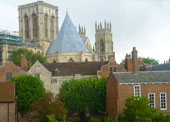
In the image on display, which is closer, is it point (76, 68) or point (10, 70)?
point (10, 70)

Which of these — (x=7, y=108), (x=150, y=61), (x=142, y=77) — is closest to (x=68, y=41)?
(x=150, y=61)

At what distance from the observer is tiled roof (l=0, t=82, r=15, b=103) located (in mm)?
46547

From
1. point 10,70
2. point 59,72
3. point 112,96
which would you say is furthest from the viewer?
point 10,70

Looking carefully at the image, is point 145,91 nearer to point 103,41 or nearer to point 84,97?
point 84,97

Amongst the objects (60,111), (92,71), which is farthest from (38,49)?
(60,111)

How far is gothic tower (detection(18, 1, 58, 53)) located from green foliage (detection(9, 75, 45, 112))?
224 feet

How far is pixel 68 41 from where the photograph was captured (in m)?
95.1

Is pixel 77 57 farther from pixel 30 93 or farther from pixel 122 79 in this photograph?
pixel 122 79

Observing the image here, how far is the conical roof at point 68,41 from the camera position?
309 feet

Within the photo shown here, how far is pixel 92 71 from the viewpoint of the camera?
6906 cm

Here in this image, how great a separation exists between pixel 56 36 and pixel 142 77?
8570 centimetres

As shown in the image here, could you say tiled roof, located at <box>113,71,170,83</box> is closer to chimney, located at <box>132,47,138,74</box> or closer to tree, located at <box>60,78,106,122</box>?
chimney, located at <box>132,47,138,74</box>

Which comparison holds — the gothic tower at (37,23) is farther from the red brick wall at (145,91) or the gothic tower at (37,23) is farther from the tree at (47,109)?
the red brick wall at (145,91)

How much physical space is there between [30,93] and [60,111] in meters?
9.28
